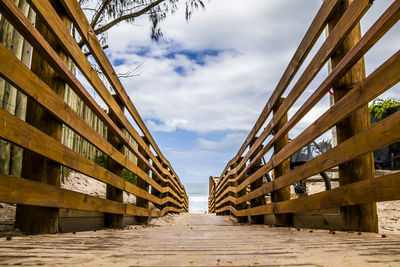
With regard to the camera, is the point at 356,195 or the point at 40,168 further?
the point at 40,168

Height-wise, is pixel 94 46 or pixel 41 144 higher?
pixel 94 46

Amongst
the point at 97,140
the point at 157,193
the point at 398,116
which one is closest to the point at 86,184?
the point at 157,193

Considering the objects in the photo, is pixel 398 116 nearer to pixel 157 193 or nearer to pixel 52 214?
pixel 52 214

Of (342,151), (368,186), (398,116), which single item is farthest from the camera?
(342,151)

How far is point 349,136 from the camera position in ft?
8.60

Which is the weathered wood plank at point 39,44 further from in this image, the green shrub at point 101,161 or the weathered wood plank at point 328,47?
the green shrub at point 101,161

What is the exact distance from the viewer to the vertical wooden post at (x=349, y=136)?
2.45m

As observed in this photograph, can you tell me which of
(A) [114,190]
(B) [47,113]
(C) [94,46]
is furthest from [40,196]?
(A) [114,190]

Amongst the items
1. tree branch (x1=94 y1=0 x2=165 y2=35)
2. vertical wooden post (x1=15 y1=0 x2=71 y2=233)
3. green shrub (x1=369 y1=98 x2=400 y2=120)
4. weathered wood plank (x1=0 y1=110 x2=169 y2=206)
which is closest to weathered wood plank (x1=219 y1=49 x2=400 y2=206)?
weathered wood plank (x1=0 y1=110 x2=169 y2=206)

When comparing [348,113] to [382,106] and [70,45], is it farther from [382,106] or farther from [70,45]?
[382,106]

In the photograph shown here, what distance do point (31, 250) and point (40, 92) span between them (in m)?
0.99

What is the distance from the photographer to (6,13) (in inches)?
75.7

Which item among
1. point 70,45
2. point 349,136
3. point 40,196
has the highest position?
point 70,45

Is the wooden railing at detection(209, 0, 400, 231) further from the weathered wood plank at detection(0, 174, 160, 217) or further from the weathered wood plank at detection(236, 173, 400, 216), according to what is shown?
the weathered wood plank at detection(0, 174, 160, 217)
